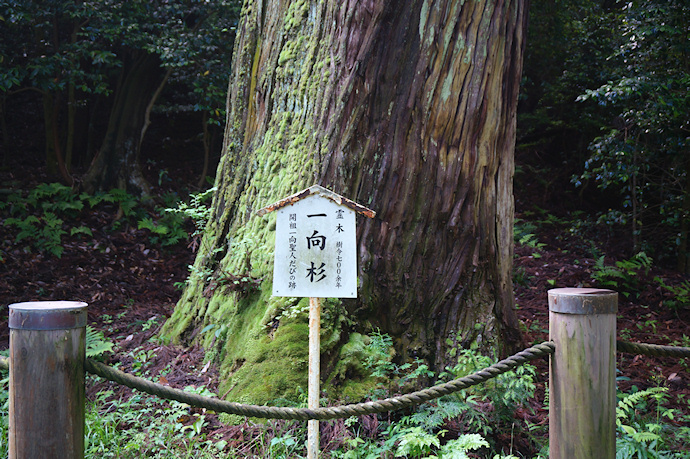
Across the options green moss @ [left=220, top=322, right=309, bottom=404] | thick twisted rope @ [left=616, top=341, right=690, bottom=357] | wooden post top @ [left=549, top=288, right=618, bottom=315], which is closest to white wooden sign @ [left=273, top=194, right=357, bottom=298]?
green moss @ [left=220, top=322, right=309, bottom=404]

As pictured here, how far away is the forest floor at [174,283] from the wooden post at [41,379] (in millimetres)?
1285

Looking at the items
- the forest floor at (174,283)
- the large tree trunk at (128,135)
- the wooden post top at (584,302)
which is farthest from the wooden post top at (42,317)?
the large tree trunk at (128,135)

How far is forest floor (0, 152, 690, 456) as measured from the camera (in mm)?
4304

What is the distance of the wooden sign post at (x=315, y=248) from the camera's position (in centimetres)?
266

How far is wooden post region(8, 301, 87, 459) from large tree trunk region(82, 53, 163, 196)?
913 cm

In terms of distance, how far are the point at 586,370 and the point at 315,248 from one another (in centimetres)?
135

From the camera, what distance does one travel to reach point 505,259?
4.02 meters

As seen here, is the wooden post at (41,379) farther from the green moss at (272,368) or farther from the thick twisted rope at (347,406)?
the green moss at (272,368)

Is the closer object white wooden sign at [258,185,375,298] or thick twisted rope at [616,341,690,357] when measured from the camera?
thick twisted rope at [616,341,690,357]

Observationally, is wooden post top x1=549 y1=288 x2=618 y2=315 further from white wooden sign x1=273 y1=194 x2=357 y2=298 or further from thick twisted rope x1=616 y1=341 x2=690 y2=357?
white wooden sign x1=273 y1=194 x2=357 y2=298

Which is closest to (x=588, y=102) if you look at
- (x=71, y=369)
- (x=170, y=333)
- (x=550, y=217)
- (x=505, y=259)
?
(x=550, y=217)

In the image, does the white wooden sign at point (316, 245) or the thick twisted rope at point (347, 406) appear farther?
the white wooden sign at point (316, 245)

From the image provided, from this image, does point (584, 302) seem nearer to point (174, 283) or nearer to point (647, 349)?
point (647, 349)

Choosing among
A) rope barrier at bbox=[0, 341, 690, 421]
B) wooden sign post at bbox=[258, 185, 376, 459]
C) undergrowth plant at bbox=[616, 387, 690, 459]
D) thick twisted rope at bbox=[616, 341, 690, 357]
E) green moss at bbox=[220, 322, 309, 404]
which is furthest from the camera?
green moss at bbox=[220, 322, 309, 404]
